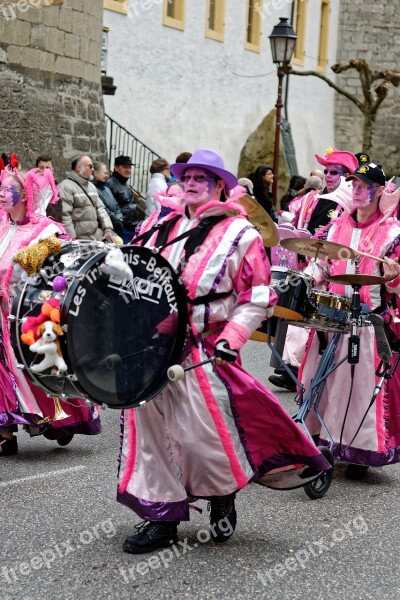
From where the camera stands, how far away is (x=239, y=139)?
29281 mm

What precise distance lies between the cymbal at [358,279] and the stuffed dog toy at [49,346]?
7.01 ft

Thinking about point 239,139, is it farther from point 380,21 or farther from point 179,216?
point 179,216

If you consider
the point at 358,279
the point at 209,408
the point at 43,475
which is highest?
the point at 358,279

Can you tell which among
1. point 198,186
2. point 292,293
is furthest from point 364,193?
point 198,186

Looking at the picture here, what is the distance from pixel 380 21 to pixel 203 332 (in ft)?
111

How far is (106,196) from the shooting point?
13742 millimetres

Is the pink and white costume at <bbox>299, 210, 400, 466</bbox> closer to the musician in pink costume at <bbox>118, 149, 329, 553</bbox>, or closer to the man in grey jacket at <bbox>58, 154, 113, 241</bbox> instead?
the musician in pink costume at <bbox>118, 149, 329, 553</bbox>

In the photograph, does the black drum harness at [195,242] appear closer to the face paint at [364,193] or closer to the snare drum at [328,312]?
the snare drum at [328,312]

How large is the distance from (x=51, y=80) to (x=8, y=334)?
11.4m

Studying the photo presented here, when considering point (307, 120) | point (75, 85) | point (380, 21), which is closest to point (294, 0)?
point (307, 120)

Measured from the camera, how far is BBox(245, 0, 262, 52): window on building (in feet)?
98.3

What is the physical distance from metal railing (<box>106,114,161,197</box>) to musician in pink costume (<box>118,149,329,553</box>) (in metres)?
17.7

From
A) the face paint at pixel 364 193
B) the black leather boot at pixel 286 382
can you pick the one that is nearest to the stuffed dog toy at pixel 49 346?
the face paint at pixel 364 193
